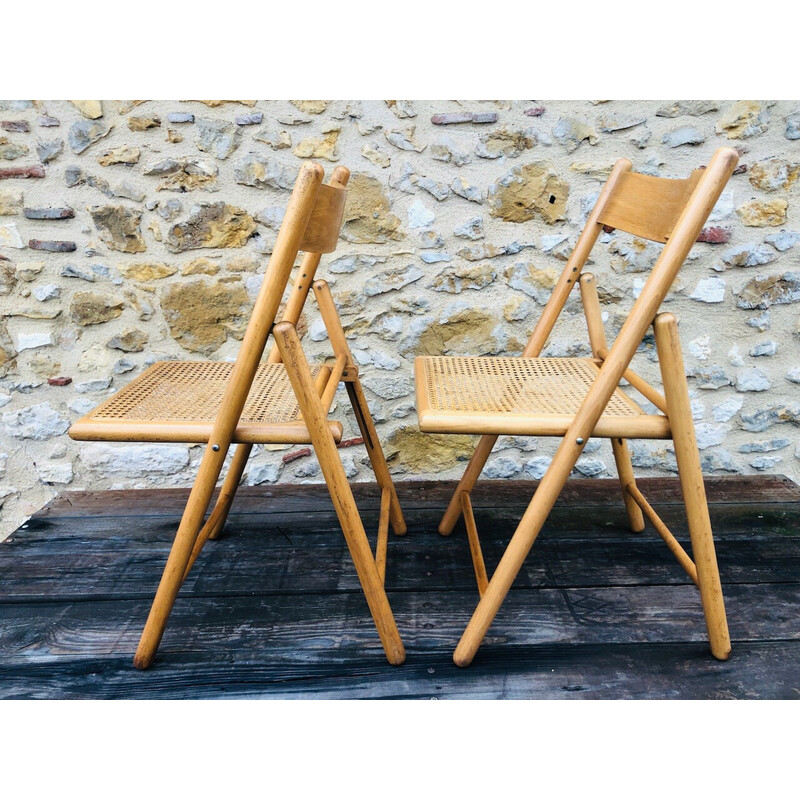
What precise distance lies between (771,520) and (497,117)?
158 cm

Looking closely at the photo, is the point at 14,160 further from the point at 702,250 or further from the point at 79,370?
the point at 702,250

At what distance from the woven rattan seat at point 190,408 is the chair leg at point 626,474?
0.88 m

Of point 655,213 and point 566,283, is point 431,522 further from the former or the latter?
point 655,213

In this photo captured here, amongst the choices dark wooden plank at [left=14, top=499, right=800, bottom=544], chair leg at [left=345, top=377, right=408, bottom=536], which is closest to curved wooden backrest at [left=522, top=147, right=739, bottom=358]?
chair leg at [left=345, top=377, right=408, bottom=536]

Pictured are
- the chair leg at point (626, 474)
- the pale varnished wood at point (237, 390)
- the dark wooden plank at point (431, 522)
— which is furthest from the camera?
the dark wooden plank at point (431, 522)

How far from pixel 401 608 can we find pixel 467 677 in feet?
0.92

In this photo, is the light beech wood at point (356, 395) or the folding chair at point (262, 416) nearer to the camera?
the folding chair at point (262, 416)

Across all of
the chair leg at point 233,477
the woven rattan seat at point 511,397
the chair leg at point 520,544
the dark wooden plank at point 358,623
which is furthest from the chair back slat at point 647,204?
the chair leg at point 233,477

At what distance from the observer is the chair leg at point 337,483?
4.25 ft

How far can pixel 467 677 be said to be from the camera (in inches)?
57.3

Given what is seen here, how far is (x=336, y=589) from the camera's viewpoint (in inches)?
69.2

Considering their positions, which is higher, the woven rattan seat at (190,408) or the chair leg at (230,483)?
the woven rattan seat at (190,408)

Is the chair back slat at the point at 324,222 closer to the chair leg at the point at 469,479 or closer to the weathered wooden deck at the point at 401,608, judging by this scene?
the chair leg at the point at 469,479

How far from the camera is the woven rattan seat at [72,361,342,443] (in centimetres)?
137
